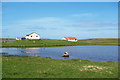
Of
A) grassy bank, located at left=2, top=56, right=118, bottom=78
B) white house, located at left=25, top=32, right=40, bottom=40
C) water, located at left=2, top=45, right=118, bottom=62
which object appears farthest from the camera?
white house, located at left=25, top=32, right=40, bottom=40

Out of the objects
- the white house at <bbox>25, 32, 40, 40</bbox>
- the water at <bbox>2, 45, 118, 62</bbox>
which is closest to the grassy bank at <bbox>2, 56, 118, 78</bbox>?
the water at <bbox>2, 45, 118, 62</bbox>

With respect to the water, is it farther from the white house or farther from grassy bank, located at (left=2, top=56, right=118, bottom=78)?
the white house

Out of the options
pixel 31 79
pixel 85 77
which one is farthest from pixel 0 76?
pixel 85 77

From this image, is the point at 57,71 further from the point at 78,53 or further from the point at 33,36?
the point at 33,36

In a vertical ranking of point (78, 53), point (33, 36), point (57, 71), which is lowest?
point (78, 53)

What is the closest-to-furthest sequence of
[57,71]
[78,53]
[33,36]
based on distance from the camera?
[57,71] → [78,53] → [33,36]

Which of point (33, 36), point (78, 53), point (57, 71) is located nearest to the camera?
point (57, 71)

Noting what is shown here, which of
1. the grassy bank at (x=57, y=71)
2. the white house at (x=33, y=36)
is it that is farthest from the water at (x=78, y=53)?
the white house at (x=33, y=36)

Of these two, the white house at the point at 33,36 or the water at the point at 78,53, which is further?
the white house at the point at 33,36

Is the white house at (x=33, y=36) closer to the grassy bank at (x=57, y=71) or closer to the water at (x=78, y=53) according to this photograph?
the water at (x=78, y=53)

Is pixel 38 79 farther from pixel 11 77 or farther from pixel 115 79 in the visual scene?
pixel 115 79

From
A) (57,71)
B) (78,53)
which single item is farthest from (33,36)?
(57,71)

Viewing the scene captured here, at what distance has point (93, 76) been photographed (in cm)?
2003

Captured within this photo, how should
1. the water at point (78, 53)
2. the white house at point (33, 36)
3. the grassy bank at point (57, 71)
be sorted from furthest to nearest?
the white house at point (33, 36) → the water at point (78, 53) → the grassy bank at point (57, 71)
